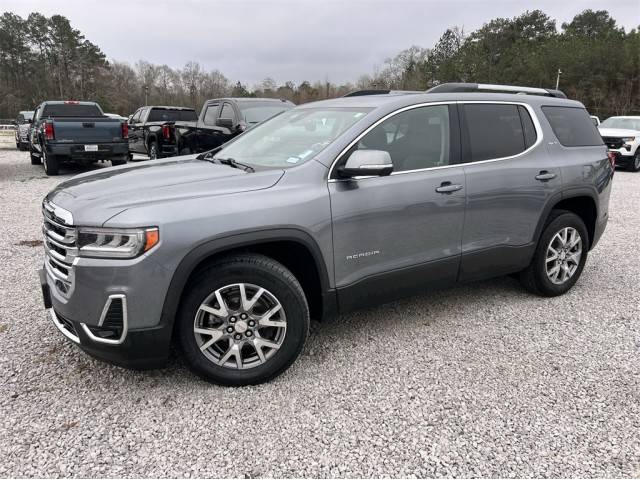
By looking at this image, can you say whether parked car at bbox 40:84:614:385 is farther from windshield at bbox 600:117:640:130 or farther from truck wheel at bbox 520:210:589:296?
windshield at bbox 600:117:640:130

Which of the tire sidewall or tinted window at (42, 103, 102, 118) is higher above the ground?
tinted window at (42, 103, 102, 118)

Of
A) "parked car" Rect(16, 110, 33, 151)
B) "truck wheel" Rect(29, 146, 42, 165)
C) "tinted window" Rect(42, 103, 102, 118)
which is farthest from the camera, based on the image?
"parked car" Rect(16, 110, 33, 151)

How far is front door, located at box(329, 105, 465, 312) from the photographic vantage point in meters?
3.09

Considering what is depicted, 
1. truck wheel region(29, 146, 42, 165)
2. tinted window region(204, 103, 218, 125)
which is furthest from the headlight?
truck wheel region(29, 146, 42, 165)

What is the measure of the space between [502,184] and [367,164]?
4.53ft

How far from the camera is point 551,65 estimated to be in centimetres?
4619

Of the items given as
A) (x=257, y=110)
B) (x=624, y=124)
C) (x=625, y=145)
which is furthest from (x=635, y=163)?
(x=257, y=110)

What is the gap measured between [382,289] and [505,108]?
189 cm

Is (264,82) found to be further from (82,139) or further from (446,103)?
(446,103)

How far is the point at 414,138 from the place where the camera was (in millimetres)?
3461

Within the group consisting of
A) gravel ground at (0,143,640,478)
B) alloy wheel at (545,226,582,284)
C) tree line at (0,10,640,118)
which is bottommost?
gravel ground at (0,143,640,478)

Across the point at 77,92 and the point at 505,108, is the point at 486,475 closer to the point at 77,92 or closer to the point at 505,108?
the point at 505,108

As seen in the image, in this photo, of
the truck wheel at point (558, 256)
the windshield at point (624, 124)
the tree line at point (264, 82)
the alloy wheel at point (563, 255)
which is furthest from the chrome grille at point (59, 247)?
the tree line at point (264, 82)

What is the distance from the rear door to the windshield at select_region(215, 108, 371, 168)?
969 millimetres
